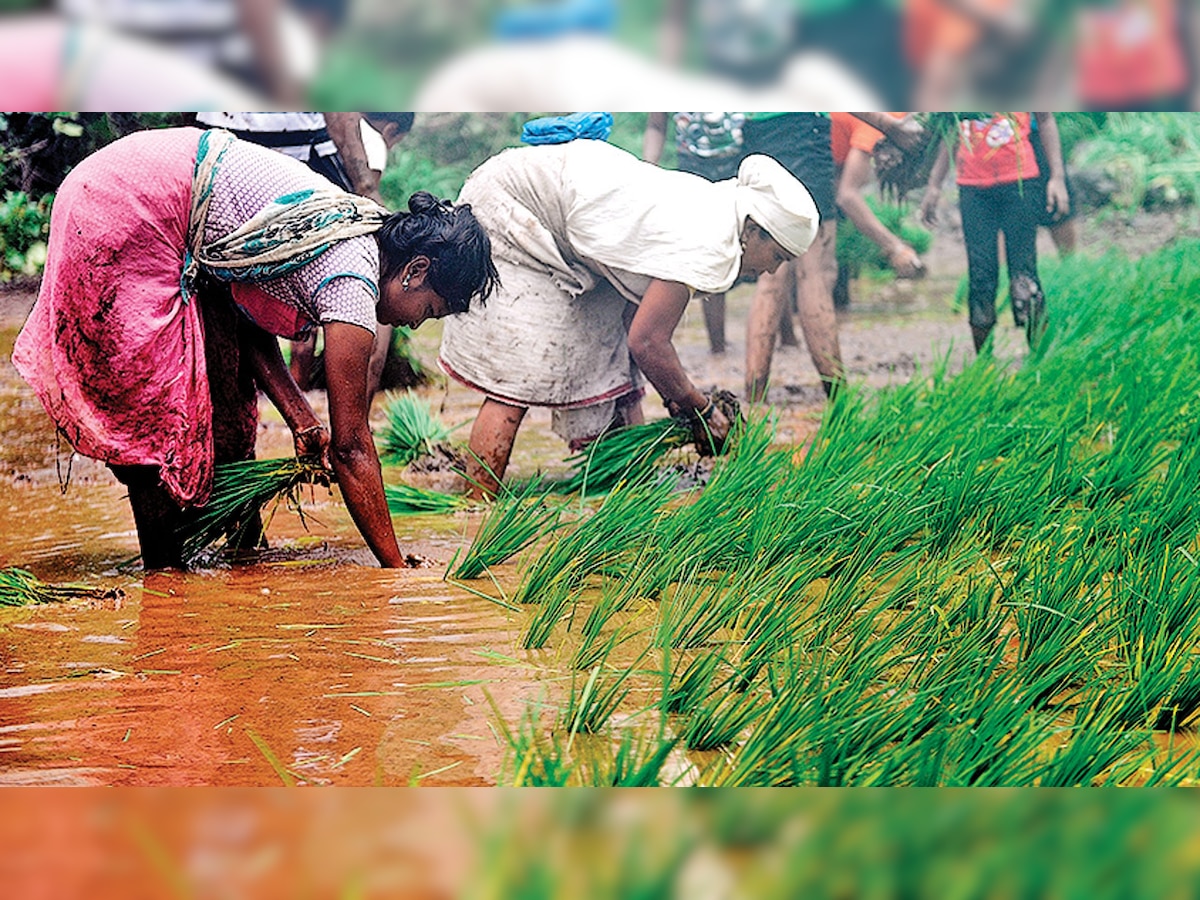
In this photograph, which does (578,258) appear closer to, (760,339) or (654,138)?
(654,138)

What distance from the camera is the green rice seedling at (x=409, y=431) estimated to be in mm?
4113

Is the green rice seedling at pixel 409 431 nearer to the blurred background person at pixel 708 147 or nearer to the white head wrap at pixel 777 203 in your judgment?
the blurred background person at pixel 708 147

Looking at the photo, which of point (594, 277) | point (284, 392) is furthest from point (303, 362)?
point (594, 277)

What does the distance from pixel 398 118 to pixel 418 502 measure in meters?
1.30

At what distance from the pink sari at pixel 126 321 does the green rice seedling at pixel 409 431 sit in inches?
24.5

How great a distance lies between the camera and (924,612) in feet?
10.3

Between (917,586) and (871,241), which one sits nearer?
(917,586)

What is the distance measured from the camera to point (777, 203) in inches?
163

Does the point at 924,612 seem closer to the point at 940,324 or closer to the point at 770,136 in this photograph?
the point at 940,324

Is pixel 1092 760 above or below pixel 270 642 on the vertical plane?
above
